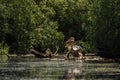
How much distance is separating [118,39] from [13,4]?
2095cm

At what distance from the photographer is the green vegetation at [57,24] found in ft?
143

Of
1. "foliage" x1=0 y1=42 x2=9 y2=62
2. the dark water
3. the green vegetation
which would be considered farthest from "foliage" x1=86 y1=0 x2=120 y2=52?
"foliage" x1=0 y1=42 x2=9 y2=62

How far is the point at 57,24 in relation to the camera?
6612 centimetres

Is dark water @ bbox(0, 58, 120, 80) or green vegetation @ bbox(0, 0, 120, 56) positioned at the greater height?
dark water @ bbox(0, 58, 120, 80)

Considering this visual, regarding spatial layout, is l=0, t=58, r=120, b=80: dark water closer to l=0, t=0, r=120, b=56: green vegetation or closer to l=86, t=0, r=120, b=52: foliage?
l=86, t=0, r=120, b=52: foliage

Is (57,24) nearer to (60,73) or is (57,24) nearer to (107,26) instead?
(107,26)

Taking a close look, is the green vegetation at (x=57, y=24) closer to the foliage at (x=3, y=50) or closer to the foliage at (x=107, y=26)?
the foliage at (x=107, y=26)

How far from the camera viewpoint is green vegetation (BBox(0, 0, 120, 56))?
43.5 m

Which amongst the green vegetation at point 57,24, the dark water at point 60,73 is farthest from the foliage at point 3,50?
the dark water at point 60,73

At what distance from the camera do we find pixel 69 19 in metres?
69.5

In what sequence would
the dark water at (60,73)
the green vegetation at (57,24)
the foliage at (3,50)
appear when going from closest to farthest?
the dark water at (60,73)
the green vegetation at (57,24)
the foliage at (3,50)

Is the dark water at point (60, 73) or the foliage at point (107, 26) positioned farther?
the foliage at point (107, 26)

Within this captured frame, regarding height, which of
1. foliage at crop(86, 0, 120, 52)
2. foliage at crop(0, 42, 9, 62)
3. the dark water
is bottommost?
foliage at crop(0, 42, 9, 62)

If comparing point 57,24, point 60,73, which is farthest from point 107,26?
point 57,24
